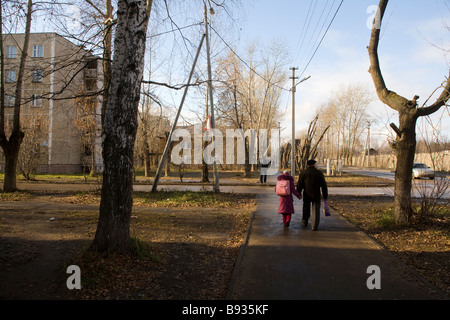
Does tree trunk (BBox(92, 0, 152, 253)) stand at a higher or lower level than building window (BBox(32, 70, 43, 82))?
lower

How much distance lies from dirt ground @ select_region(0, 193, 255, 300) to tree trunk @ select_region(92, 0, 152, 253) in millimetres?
412

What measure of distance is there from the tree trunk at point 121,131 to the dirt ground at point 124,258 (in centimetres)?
41

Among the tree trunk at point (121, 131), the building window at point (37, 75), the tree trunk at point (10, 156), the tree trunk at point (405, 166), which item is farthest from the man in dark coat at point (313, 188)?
the tree trunk at point (10, 156)

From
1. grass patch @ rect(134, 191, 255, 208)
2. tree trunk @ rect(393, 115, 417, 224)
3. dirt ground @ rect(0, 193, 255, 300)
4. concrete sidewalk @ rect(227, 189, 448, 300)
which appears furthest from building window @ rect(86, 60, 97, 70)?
tree trunk @ rect(393, 115, 417, 224)

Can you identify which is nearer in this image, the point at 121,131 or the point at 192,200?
the point at 121,131

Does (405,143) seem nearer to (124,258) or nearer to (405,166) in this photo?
(405,166)

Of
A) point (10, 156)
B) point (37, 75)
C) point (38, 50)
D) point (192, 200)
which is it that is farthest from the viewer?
point (38, 50)

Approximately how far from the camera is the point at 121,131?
14.9ft

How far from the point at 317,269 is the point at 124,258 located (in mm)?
2848

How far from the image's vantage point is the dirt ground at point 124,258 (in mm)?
3867

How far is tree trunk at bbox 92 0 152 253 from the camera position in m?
4.52

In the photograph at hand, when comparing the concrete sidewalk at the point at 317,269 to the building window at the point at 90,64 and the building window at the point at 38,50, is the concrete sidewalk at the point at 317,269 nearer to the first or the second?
the building window at the point at 90,64

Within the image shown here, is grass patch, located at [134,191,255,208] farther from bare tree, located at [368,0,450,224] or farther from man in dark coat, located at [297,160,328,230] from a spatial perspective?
bare tree, located at [368,0,450,224]

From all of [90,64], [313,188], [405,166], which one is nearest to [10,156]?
[90,64]
